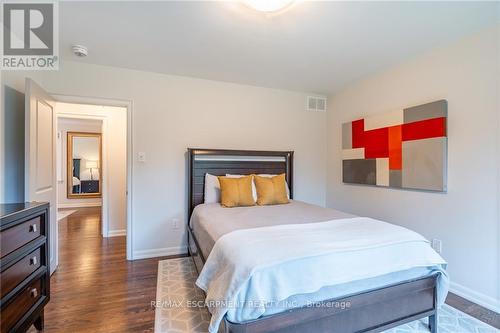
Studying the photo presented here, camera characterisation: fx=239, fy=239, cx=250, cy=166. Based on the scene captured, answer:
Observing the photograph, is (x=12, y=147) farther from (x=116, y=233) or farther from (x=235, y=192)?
(x=116, y=233)

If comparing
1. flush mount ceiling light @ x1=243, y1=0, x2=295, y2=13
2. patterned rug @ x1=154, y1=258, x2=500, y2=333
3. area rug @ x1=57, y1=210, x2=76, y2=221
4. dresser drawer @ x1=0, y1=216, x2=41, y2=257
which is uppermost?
flush mount ceiling light @ x1=243, y1=0, x2=295, y2=13

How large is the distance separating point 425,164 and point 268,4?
221 centimetres

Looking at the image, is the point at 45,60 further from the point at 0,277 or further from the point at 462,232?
the point at 462,232

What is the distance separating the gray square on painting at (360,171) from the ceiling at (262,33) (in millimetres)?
1217

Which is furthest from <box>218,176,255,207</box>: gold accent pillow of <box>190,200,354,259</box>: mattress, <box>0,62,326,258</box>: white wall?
<box>0,62,326,258</box>: white wall

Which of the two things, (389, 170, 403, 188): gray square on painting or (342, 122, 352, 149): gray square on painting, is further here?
(342, 122, 352, 149): gray square on painting

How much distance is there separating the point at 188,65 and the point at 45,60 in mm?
1551

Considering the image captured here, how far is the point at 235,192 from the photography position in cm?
288

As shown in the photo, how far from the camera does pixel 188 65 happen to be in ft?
9.66

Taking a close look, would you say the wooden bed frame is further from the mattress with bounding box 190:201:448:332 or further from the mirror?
the mirror

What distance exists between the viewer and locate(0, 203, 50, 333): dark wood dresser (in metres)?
1.33

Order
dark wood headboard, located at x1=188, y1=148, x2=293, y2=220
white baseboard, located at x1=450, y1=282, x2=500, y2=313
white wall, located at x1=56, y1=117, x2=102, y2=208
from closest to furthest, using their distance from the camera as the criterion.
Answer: white baseboard, located at x1=450, y1=282, x2=500, y2=313 → dark wood headboard, located at x1=188, y1=148, x2=293, y2=220 → white wall, located at x1=56, y1=117, x2=102, y2=208

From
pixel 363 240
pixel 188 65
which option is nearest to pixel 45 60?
pixel 188 65

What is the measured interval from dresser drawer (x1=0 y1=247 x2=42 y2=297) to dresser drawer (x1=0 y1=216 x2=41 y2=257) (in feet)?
0.35
